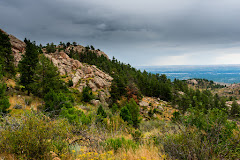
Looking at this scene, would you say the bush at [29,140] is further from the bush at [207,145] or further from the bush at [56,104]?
the bush at [56,104]

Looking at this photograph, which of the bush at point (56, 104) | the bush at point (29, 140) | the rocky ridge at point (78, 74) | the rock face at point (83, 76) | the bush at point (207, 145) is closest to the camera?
the bush at point (29, 140)

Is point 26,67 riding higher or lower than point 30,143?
higher

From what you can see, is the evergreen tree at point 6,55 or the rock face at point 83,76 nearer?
the evergreen tree at point 6,55

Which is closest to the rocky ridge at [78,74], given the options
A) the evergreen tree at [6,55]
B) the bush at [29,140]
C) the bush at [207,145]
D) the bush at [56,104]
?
the evergreen tree at [6,55]

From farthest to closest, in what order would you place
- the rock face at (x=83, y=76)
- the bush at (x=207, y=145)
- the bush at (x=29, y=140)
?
the rock face at (x=83, y=76) < the bush at (x=207, y=145) < the bush at (x=29, y=140)

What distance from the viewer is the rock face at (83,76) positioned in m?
39.6

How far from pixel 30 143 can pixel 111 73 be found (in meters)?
57.4

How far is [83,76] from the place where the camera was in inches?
1876

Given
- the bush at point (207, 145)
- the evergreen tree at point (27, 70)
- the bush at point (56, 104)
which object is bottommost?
the bush at point (56, 104)

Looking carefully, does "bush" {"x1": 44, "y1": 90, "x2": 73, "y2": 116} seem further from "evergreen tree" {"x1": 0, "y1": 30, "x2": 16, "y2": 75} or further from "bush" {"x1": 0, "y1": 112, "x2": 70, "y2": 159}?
"evergreen tree" {"x1": 0, "y1": 30, "x2": 16, "y2": 75}

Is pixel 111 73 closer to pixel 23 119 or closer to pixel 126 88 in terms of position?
pixel 126 88

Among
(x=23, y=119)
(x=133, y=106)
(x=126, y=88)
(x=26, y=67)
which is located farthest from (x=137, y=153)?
(x=126, y=88)

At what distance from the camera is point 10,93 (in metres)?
16.7

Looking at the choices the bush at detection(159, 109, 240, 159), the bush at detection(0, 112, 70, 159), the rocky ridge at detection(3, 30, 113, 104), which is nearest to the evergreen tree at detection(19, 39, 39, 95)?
the rocky ridge at detection(3, 30, 113, 104)
